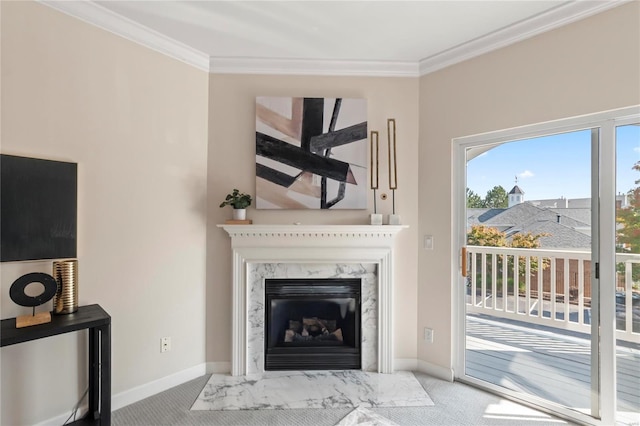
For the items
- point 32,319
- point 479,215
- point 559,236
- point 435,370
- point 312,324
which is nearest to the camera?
point 32,319

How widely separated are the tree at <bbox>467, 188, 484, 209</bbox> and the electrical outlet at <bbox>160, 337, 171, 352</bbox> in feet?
8.48

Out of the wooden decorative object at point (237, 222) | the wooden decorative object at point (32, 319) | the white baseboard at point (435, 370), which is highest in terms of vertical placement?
the wooden decorative object at point (237, 222)

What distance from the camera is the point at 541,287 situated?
2.32 m

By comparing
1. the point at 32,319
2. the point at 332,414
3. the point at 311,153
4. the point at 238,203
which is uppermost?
the point at 311,153

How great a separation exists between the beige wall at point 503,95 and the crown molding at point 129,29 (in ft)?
6.29

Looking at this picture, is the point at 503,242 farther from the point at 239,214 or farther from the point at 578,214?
the point at 239,214

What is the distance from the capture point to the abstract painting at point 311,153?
9.07 ft

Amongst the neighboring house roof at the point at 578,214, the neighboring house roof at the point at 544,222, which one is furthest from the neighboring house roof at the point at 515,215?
the neighboring house roof at the point at 578,214

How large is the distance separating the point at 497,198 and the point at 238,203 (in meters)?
2.02

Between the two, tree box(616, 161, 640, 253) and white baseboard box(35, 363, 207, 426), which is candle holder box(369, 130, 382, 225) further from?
white baseboard box(35, 363, 207, 426)

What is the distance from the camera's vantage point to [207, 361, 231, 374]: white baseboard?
276cm

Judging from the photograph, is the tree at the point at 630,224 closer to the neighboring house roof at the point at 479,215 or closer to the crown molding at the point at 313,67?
the neighboring house roof at the point at 479,215

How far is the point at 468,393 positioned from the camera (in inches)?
97.1

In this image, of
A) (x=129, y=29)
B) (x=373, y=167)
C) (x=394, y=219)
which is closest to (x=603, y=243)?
(x=394, y=219)
